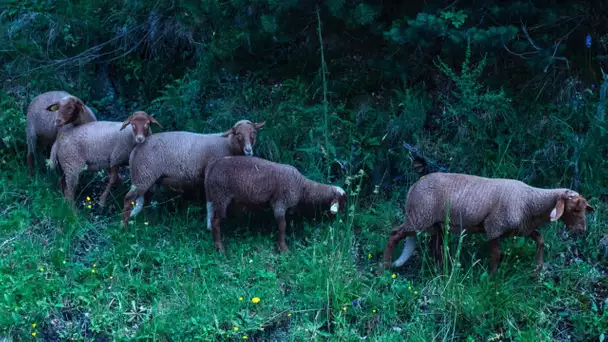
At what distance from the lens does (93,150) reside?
7824 millimetres

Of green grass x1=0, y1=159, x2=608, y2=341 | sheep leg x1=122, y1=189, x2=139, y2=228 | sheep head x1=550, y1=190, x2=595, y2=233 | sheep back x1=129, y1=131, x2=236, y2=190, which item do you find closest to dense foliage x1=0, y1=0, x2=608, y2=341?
green grass x1=0, y1=159, x2=608, y2=341

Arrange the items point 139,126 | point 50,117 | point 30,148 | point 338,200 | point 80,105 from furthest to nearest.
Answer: point 30,148 → point 50,117 → point 80,105 → point 139,126 → point 338,200

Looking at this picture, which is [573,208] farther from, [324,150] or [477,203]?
[324,150]

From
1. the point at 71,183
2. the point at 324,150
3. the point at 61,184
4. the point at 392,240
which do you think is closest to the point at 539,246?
the point at 392,240

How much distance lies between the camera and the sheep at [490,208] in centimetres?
610

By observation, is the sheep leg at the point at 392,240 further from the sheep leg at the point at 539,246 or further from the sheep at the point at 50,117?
the sheep at the point at 50,117

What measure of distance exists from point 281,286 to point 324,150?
4.36 feet

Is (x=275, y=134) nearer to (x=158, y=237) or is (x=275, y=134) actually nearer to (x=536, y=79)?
(x=158, y=237)

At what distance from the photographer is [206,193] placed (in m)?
7.19

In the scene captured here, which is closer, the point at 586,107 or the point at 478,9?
the point at 478,9

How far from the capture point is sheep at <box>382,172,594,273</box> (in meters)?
6.10

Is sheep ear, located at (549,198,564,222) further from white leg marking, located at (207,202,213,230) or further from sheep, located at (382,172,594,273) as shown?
white leg marking, located at (207,202,213,230)

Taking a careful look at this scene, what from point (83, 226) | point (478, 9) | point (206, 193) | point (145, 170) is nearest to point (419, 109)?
point (478, 9)

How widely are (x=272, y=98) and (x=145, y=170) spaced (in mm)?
2054
